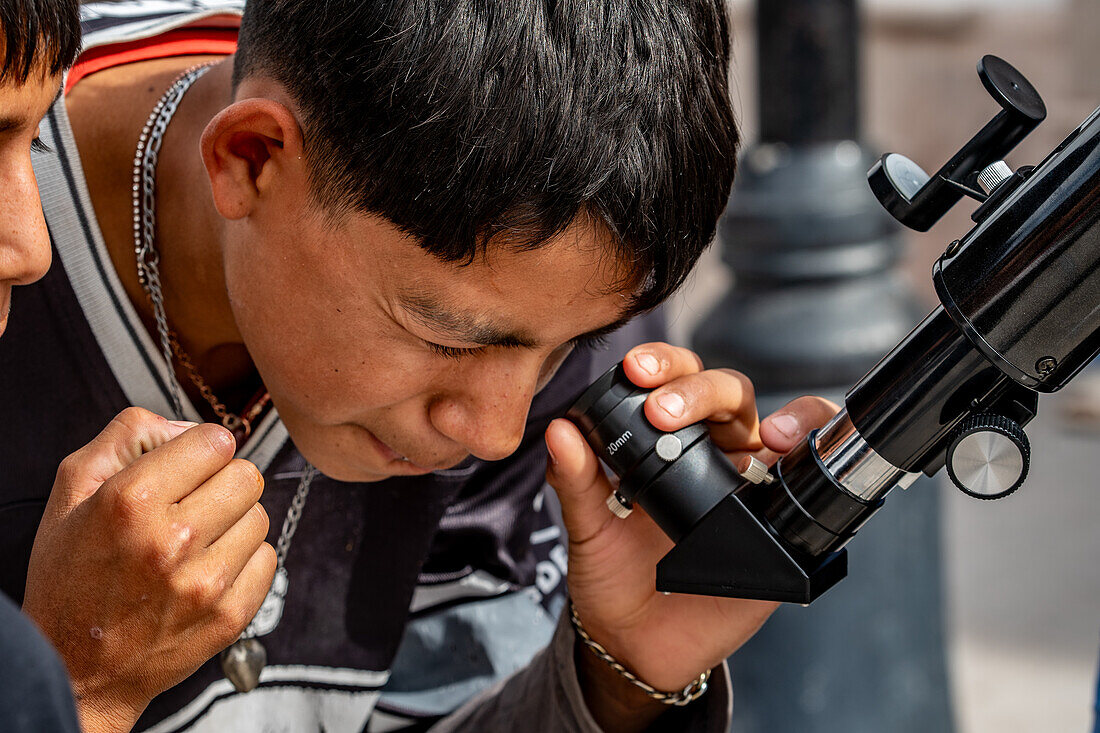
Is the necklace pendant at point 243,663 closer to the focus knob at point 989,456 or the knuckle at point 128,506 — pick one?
the knuckle at point 128,506

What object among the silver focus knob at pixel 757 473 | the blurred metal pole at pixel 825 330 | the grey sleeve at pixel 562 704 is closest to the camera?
the silver focus knob at pixel 757 473

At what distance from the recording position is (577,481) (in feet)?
3.96

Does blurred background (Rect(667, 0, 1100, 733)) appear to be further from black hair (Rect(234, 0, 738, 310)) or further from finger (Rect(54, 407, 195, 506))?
finger (Rect(54, 407, 195, 506))

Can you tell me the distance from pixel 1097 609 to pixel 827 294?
1.72m

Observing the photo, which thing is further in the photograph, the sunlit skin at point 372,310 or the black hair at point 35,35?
the sunlit skin at point 372,310

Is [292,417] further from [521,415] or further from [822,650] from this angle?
[822,650]

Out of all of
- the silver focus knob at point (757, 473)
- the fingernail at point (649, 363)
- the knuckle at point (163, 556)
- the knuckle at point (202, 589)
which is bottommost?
the knuckle at point (202, 589)

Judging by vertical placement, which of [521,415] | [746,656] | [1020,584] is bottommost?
[1020,584]

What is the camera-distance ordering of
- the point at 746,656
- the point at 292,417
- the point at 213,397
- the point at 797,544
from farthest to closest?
the point at 746,656
the point at 213,397
the point at 292,417
the point at 797,544

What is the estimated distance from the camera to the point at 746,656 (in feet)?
7.29

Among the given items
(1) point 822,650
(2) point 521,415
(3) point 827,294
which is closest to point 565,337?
(2) point 521,415

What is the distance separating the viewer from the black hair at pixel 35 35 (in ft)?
2.85

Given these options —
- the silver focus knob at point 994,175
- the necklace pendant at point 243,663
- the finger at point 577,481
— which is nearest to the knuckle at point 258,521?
the finger at point 577,481

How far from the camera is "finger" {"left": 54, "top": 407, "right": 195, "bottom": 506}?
902 millimetres
